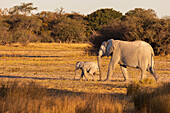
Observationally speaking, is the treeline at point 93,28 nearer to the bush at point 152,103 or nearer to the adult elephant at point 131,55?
the adult elephant at point 131,55

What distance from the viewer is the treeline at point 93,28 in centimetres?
3347

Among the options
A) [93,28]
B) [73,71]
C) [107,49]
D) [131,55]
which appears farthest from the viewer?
[93,28]

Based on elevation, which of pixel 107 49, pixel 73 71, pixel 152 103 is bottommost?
pixel 73 71

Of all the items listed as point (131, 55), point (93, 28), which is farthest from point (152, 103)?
point (93, 28)

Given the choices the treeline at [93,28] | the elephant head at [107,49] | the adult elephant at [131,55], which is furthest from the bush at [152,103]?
the treeline at [93,28]

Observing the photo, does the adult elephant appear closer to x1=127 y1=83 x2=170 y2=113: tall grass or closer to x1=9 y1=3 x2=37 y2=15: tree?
x1=127 y1=83 x2=170 y2=113: tall grass

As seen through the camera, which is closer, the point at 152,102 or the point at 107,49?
the point at 152,102

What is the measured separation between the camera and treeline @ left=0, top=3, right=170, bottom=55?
33.5 m

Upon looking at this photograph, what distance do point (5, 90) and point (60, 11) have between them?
274 feet

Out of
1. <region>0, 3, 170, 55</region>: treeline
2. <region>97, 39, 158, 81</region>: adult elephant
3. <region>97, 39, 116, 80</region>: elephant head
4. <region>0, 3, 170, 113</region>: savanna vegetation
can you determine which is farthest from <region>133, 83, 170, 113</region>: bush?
<region>0, 3, 170, 55</region>: treeline

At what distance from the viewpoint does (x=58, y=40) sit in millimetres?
81062

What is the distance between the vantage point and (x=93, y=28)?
6706 cm

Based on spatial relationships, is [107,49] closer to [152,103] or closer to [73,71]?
[73,71]

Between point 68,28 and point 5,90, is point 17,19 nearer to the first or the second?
point 68,28
